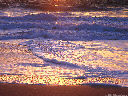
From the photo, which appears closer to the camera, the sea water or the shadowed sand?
→ the shadowed sand

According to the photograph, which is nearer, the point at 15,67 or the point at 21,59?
the point at 15,67

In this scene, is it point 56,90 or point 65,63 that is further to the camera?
point 65,63

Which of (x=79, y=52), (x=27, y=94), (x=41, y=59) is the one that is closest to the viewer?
(x=27, y=94)

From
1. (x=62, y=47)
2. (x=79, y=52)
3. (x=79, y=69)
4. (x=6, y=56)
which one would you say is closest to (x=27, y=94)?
(x=79, y=69)

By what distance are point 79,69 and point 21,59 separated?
1511 mm

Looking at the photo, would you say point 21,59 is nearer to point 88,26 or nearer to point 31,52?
point 31,52

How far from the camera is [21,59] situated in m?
5.21

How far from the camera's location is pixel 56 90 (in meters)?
3.59

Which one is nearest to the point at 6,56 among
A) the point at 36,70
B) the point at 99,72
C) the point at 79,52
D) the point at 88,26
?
the point at 36,70

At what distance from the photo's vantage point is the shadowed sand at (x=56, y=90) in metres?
3.50

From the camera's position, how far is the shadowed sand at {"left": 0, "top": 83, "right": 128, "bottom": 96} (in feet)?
11.5

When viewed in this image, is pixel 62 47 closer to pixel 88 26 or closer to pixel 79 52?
pixel 79 52

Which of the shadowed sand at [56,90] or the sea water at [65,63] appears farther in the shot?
the sea water at [65,63]

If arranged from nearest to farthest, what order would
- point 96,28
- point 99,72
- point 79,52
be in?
1. point 99,72
2. point 79,52
3. point 96,28
